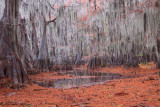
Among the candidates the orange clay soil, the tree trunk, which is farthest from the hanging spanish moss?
the orange clay soil

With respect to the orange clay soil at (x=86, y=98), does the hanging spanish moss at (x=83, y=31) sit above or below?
above

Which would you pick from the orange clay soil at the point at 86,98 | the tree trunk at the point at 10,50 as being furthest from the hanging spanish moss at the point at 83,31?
the orange clay soil at the point at 86,98

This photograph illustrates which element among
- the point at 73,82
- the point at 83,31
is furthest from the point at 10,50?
the point at 83,31

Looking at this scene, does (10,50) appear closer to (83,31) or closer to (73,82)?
(73,82)

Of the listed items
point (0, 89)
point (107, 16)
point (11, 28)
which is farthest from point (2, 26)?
point (107, 16)

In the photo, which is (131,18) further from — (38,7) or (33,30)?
(33,30)

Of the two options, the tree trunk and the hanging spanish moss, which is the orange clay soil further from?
the hanging spanish moss

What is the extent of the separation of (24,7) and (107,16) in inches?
325

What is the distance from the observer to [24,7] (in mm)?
13750

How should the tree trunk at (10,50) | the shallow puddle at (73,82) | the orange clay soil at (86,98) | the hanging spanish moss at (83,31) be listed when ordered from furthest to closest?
the shallow puddle at (73,82) → the hanging spanish moss at (83,31) → the tree trunk at (10,50) → the orange clay soil at (86,98)

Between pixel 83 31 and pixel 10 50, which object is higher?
pixel 83 31

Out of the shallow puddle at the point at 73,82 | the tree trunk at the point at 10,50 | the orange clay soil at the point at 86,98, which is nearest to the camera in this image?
the orange clay soil at the point at 86,98

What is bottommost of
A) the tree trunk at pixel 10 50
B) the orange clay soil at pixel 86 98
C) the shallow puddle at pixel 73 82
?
the shallow puddle at pixel 73 82

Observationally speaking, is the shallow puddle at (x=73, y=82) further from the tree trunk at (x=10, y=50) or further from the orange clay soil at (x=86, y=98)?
the orange clay soil at (x=86, y=98)
